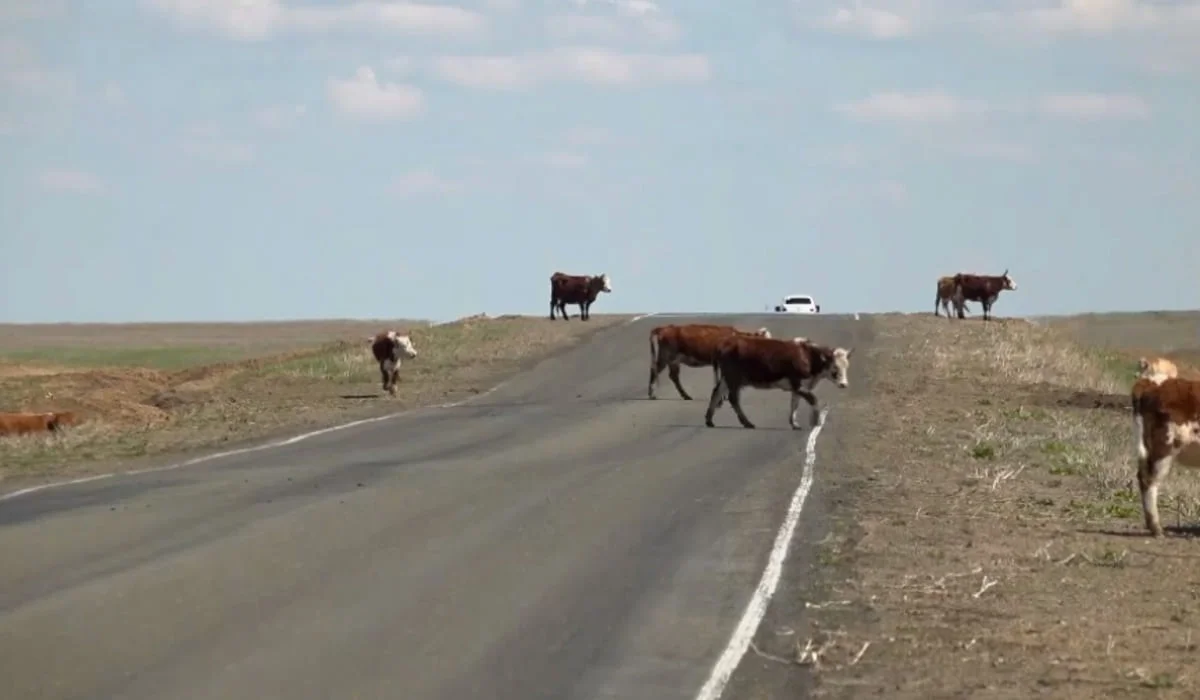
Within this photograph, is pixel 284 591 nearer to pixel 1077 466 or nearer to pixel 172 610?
pixel 172 610

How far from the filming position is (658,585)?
47.9ft

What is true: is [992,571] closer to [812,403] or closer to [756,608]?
[756,608]

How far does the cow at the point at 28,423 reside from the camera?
30.6 metres

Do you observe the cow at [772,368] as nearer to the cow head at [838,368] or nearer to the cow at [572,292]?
the cow head at [838,368]

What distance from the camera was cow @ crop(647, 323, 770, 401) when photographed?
3384 cm

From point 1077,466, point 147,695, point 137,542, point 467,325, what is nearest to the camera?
point 147,695

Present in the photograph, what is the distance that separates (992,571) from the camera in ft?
51.5

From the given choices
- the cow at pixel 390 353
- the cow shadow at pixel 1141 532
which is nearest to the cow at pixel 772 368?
the cow at pixel 390 353

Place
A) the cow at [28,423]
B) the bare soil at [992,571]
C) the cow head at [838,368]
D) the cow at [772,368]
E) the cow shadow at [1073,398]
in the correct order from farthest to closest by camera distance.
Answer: the cow shadow at [1073,398] → the cow at [28,423] → the cow head at [838,368] → the cow at [772,368] → the bare soil at [992,571]

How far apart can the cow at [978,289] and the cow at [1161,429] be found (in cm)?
4495

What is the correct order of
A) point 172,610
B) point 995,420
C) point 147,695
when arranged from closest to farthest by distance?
point 147,695, point 172,610, point 995,420

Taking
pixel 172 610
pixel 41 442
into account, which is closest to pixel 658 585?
pixel 172 610

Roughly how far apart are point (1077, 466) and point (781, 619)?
470 inches

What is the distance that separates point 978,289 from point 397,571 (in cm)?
4995
